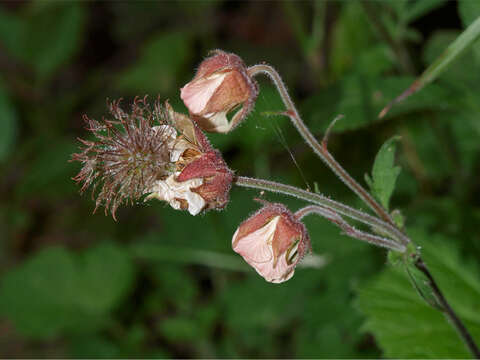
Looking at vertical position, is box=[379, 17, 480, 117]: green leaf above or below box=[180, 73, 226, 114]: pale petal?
below

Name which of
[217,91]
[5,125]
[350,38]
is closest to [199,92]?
[217,91]

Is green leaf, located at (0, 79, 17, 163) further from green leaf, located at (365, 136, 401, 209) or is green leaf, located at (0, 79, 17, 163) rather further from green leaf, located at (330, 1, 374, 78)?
green leaf, located at (365, 136, 401, 209)

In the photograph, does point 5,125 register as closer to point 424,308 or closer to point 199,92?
point 199,92

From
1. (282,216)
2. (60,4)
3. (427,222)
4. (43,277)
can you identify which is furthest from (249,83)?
(60,4)

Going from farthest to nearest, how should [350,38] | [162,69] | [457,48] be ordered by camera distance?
[162,69], [350,38], [457,48]

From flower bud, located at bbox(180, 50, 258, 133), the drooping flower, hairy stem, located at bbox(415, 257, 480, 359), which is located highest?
flower bud, located at bbox(180, 50, 258, 133)

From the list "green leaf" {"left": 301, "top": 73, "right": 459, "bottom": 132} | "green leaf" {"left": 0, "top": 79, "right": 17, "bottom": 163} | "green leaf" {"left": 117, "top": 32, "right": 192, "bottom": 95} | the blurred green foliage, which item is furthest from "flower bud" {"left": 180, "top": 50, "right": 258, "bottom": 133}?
"green leaf" {"left": 117, "top": 32, "right": 192, "bottom": 95}
